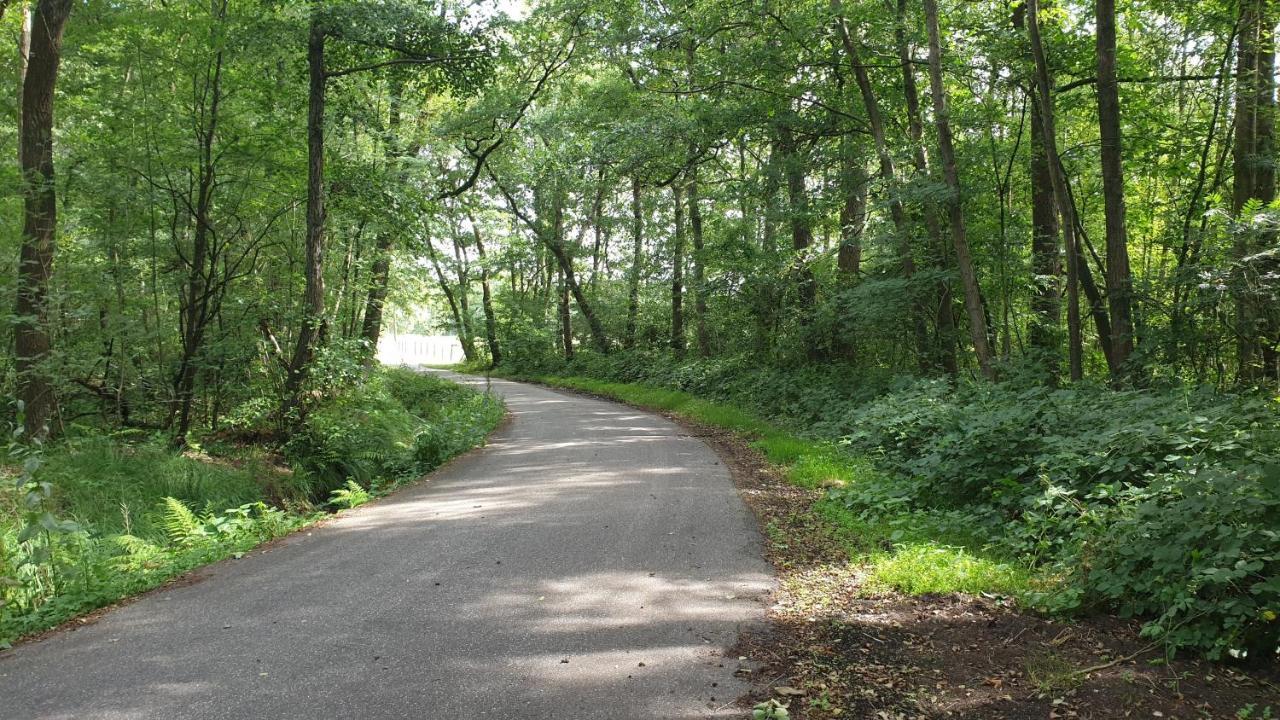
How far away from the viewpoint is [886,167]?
13.2 metres

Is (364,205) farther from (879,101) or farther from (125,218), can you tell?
(879,101)

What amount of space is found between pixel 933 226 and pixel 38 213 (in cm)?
1441

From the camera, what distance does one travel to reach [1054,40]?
35.9ft

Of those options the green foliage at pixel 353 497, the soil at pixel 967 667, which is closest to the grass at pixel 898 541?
the soil at pixel 967 667

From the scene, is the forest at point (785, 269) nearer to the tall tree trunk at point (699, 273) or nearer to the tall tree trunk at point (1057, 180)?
the tall tree trunk at point (1057, 180)

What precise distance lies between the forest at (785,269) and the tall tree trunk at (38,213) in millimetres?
56

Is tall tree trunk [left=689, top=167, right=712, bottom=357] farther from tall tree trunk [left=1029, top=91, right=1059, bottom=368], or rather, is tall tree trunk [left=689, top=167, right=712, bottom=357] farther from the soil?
the soil

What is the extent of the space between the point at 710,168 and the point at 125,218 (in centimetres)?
1414

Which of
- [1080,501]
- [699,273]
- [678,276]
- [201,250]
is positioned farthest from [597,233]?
[1080,501]

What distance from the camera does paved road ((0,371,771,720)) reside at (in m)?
3.36

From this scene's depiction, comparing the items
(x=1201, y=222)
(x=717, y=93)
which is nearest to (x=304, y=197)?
(x=717, y=93)

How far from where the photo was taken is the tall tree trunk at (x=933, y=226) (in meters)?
12.3

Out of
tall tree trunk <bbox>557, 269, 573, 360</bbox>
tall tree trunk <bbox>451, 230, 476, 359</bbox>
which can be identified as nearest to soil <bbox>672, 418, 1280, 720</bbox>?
tall tree trunk <bbox>557, 269, 573, 360</bbox>

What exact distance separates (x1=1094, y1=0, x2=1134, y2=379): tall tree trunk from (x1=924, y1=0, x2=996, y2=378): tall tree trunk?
2026mm
